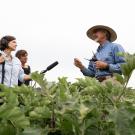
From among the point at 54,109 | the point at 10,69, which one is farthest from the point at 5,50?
the point at 54,109

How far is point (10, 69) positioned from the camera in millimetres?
8180

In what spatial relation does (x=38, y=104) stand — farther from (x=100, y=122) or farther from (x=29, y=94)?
(x=100, y=122)

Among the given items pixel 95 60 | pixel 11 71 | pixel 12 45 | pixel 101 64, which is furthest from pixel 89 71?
pixel 12 45

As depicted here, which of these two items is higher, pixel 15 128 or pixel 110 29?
pixel 110 29

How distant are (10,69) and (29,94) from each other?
5687mm

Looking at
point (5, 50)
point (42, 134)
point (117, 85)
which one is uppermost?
point (5, 50)

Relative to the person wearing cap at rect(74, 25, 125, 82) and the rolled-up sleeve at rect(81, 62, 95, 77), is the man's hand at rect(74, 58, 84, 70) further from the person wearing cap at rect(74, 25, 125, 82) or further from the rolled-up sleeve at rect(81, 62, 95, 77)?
the rolled-up sleeve at rect(81, 62, 95, 77)

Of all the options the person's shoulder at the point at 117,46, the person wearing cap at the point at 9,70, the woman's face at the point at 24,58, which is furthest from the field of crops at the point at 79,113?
the woman's face at the point at 24,58

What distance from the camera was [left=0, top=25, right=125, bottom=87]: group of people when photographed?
7.55 metres

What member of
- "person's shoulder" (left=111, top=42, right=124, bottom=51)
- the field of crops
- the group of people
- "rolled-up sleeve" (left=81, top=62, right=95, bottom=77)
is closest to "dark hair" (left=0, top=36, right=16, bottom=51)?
the group of people

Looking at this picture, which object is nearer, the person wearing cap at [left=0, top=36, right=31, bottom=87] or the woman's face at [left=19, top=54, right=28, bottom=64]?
the person wearing cap at [left=0, top=36, right=31, bottom=87]

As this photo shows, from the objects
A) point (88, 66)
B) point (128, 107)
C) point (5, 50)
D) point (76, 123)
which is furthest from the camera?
point (5, 50)

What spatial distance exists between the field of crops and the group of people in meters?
4.84

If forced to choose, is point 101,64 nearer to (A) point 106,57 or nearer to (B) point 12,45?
(A) point 106,57
